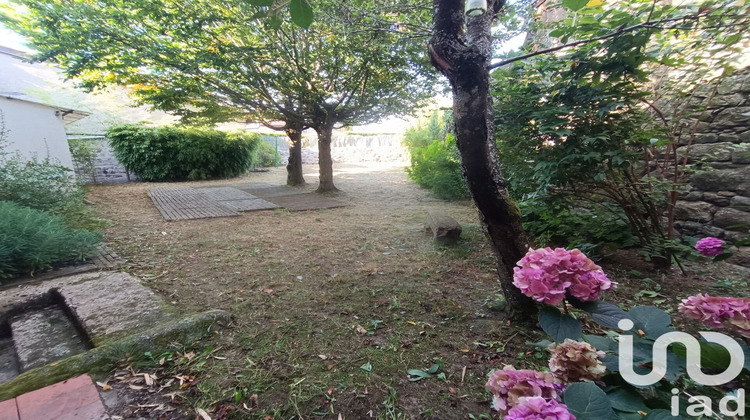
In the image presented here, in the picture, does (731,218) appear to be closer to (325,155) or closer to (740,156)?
(740,156)

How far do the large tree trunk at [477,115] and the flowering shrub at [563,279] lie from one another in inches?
28.2

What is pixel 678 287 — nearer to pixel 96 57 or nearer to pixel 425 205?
pixel 425 205

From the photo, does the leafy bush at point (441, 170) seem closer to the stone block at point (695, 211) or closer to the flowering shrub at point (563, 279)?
the stone block at point (695, 211)

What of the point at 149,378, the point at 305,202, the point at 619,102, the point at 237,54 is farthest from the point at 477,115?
the point at 305,202

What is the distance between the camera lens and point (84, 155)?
7652mm

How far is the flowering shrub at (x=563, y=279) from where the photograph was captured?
916 mm

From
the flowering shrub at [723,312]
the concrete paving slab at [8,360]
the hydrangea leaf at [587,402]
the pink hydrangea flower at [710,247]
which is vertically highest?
the flowering shrub at [723,312]

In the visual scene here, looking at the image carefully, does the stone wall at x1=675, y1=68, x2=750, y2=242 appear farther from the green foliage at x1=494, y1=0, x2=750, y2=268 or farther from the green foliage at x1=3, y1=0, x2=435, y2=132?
the green foliage at x1=3, y1=0, x2=435, y2=132

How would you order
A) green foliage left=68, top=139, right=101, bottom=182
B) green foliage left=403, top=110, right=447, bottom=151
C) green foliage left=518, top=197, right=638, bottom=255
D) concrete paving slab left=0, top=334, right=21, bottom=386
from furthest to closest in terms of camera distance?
green foliage left=403, top=110, right=447, bottom=151, green foliage left=68, top=139, right=101, bottom=182, green foliage left=518, top=197, right=638, bottom=255, concrete paving slab left=0, top=334, right=21, bottom=386

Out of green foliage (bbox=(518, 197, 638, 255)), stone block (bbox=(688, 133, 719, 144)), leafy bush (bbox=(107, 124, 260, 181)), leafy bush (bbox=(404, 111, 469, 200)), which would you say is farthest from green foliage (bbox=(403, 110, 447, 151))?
stone block (bbox=(688, 133, 719, 144))

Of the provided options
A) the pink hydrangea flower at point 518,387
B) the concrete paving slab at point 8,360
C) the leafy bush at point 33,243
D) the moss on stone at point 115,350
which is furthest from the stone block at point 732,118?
the leafy bush at point 33,243

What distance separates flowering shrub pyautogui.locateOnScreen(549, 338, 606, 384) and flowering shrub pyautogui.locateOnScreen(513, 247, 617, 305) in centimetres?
21

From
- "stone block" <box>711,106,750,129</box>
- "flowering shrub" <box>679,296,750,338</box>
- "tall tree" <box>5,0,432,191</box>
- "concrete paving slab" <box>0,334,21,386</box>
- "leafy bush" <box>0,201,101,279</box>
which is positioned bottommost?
"concrete paving slab" <box>0,334,21,386</box>

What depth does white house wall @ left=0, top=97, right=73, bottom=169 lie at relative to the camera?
4.97m
